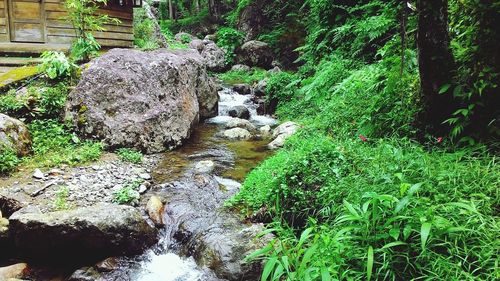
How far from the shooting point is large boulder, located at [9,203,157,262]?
171 inches

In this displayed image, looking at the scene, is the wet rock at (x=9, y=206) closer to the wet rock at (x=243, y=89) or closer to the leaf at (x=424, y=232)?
the leaf at (x=424, y=232)

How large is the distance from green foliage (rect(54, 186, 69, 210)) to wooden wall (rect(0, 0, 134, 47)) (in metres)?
7.60

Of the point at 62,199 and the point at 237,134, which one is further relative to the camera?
the point at 237,134

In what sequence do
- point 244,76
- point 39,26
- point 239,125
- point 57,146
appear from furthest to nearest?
point 244,76
point 39,26
point 239,125
point 57,146

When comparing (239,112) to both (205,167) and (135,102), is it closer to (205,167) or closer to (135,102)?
(135,102)

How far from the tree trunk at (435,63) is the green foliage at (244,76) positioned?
1274 cm

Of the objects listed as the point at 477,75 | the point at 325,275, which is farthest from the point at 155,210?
the point at 477,75

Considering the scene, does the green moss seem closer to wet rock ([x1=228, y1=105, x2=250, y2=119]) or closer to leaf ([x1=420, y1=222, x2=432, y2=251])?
wet rock ([x1=228, y1=105, x2=250, y2=119])

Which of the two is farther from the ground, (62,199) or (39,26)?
(39,26)

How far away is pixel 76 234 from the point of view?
14.3 feet

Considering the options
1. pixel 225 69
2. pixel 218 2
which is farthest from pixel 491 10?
pixel 218 2

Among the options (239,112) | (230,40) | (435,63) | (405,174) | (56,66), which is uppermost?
(230,40)

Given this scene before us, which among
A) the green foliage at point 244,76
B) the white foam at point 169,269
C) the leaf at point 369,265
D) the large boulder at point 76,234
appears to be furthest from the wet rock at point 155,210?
the green foliage at point 244,76

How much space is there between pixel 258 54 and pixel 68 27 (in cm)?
1088
